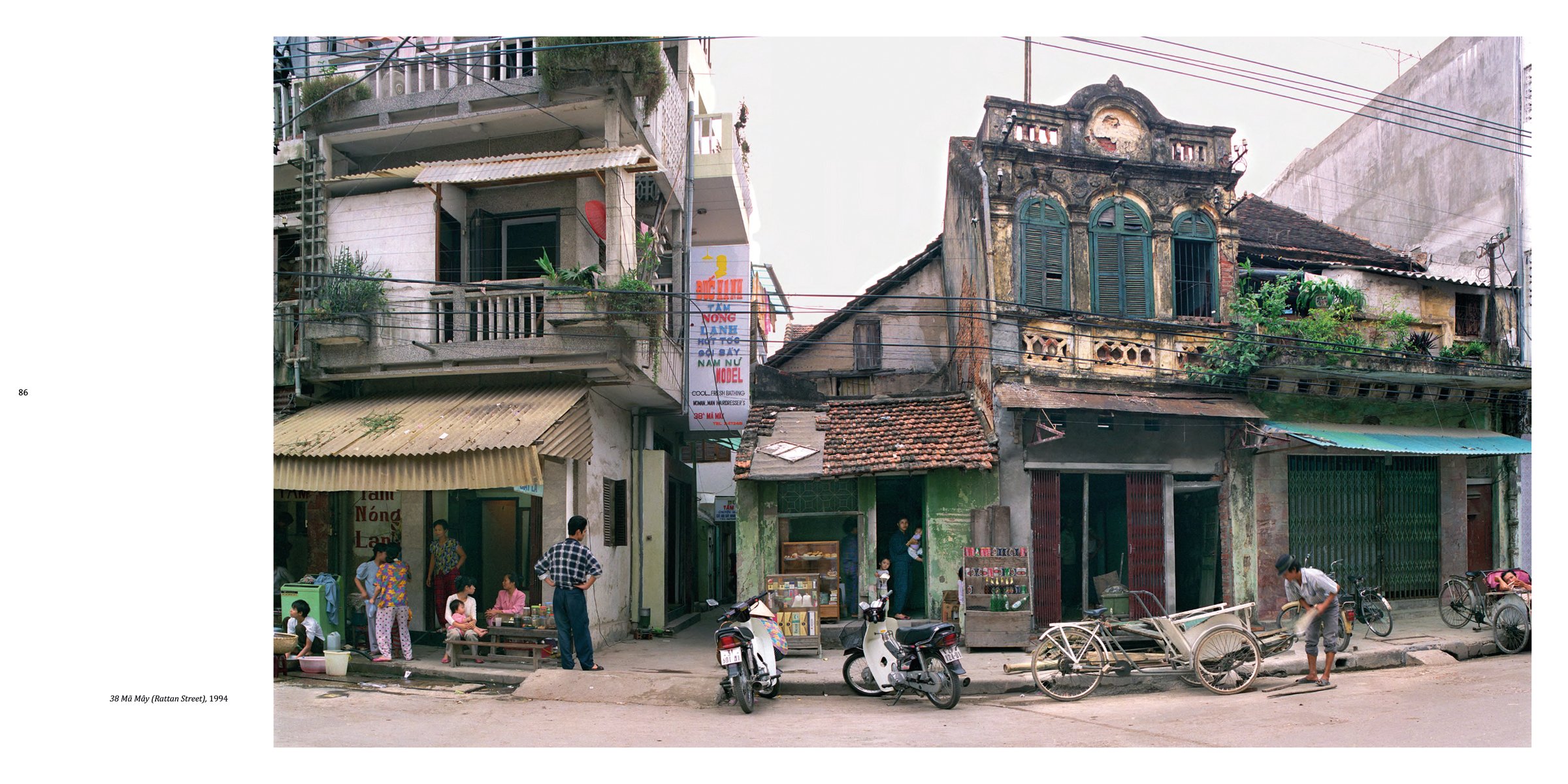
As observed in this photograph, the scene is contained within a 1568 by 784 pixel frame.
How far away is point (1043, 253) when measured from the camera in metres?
14.1

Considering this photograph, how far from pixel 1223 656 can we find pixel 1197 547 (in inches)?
218

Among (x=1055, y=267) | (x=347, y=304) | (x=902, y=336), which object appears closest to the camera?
(x=347, y=304)

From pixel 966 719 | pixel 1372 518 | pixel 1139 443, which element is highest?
pixel 1139 443

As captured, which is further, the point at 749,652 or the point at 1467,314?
the point at 1467,314

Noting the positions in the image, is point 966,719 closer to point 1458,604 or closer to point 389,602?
point 389,602

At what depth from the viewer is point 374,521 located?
43.1ft

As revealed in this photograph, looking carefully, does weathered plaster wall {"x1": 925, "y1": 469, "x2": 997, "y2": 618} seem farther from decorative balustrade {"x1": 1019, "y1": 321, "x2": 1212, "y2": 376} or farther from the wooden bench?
the wooden bench

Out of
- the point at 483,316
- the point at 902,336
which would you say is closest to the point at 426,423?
the point at 483,316

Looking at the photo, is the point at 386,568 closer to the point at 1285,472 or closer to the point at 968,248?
the point at 968,248

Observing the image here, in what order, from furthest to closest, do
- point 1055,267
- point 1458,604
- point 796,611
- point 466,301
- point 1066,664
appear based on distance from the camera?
point 1055,267, point 1458,604, point 466,301, point 796,611, point 1066,664

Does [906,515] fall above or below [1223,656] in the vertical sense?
above

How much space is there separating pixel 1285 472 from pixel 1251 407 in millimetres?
1123

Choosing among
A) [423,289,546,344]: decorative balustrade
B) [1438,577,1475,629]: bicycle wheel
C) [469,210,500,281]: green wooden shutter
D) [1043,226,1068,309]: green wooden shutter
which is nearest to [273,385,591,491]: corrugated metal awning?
[423,289,546,344]: decorative balustrade

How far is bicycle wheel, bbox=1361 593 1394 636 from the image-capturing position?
1241cm
